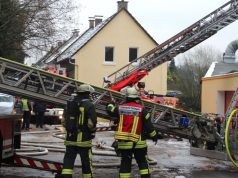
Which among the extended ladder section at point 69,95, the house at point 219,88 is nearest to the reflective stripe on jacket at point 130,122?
the extended ladder section at point 69,95

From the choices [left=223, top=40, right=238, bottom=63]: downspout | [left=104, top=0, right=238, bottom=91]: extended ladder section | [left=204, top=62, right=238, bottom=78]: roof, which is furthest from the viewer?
[left=223, top=40, right=238, bottom=63]: downspout

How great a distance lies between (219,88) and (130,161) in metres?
9.32

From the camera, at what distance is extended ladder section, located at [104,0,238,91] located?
17.9 metres

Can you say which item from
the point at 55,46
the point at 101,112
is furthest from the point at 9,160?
the point at 55,46

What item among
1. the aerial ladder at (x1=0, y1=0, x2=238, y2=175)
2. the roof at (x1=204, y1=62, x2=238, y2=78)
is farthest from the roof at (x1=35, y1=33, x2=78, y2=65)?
the aerial ladder at (x1=0, y1=0, x2=238, y2=175)

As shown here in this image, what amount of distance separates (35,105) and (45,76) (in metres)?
13.6

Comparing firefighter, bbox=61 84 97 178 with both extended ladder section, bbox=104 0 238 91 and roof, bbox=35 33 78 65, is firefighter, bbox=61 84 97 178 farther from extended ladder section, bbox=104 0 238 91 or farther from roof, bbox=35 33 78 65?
roof, bbox=35 33 78 65

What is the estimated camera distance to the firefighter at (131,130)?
756cm

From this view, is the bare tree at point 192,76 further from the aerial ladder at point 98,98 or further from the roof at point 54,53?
the aerial ladder at point 98,98

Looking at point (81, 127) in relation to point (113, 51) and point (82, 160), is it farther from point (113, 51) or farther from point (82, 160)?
point (113, 51)

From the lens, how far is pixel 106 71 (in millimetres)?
33594

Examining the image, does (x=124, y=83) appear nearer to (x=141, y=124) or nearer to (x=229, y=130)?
→ (x=229, y=130)

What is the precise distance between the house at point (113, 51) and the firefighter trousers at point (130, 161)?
2568 centimetres

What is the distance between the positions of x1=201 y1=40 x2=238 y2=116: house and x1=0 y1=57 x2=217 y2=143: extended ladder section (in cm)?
391
